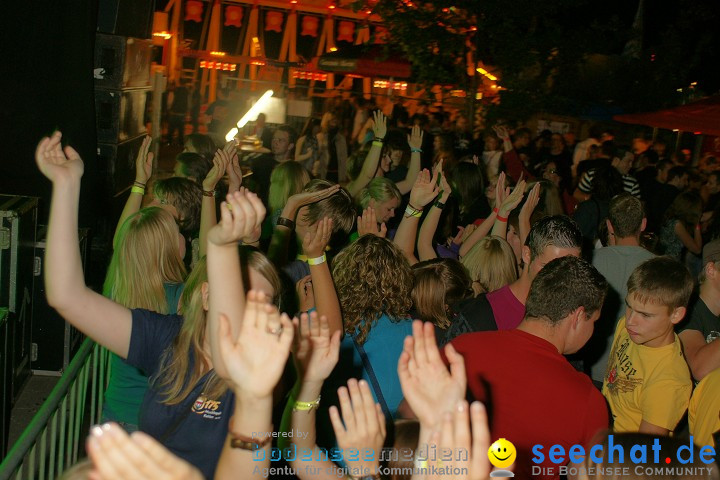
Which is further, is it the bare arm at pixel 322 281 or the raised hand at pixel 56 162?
the bare arm at pixel 322 281

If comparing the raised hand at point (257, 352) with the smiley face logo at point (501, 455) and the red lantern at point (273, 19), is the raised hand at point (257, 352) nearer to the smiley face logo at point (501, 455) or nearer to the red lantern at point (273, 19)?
the smiley face logo at point (501, 455)

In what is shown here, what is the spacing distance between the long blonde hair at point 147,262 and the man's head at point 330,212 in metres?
1.09

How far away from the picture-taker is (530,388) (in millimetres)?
2770

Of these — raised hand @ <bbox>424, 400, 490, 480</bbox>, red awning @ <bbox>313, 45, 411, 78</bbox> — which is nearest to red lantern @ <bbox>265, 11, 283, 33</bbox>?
red awning @ <bbox>313, 45, 411, 78</bbox>

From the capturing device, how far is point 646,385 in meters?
3.27

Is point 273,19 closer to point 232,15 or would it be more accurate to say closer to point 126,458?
point 232,15

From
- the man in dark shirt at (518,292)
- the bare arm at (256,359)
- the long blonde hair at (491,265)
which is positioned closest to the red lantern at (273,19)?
the long blonde hair at (491,265)

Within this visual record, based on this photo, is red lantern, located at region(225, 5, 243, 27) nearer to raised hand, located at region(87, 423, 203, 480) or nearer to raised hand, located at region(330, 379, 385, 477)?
raised hand, located at region(330, 379, 385, 477)

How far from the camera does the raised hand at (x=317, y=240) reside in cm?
357

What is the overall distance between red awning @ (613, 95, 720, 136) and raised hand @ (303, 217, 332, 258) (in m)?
8.78

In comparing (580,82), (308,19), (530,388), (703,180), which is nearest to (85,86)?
(530,388)

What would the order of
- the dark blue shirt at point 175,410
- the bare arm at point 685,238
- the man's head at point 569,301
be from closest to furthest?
the dark blue shirt at point 175,410
the man's head at point 569,301
the bare arm at point 685,238

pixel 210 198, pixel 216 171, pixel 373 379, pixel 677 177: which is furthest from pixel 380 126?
pixel 677 177

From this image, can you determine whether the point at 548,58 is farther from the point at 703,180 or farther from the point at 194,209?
the point at 194,209
